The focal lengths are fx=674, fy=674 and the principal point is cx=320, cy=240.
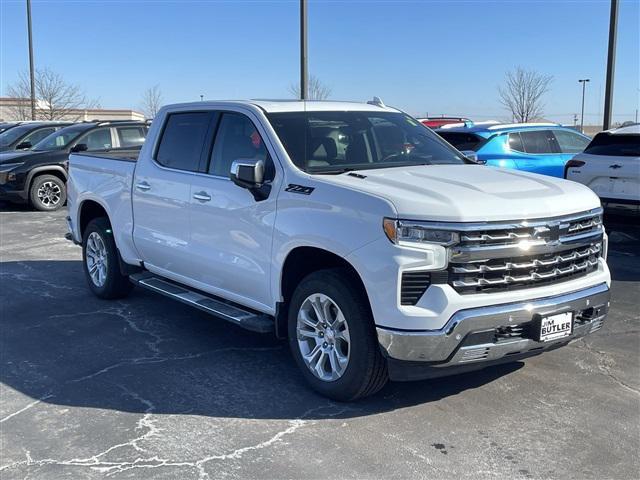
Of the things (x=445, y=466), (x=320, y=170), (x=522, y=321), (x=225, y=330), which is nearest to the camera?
(x=445, y=466)

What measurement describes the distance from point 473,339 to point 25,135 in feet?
49.6

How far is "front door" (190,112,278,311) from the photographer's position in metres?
4.76

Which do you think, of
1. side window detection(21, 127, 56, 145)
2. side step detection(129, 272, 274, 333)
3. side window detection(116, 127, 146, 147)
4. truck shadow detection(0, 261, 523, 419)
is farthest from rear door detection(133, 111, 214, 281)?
side window detection(21, 127, 56, 145)

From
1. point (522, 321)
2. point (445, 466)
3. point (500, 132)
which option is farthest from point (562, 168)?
point (445, 466)

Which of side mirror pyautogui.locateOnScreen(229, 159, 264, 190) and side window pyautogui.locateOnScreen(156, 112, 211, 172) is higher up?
side window pyautogui.locateOnScreen(156, 112, 211, 172)

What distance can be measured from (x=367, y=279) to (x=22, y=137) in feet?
47.8

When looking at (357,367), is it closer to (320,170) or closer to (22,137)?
(320,170)

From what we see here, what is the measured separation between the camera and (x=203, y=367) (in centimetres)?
510

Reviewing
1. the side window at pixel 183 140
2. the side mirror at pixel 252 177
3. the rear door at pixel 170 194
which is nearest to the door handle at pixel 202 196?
the rear door at pixel 170 194

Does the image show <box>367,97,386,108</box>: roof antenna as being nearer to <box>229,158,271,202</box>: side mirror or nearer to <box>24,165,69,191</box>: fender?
<box>229,158,271,202</box>: side mirror

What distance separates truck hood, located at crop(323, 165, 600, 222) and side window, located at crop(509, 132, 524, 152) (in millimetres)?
5665

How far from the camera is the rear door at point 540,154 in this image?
10.3 m

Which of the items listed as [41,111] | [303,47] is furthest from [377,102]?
[41,111]

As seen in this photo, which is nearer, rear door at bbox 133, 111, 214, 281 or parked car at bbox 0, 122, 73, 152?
rear door at bbox 133, 111, 214, 281
